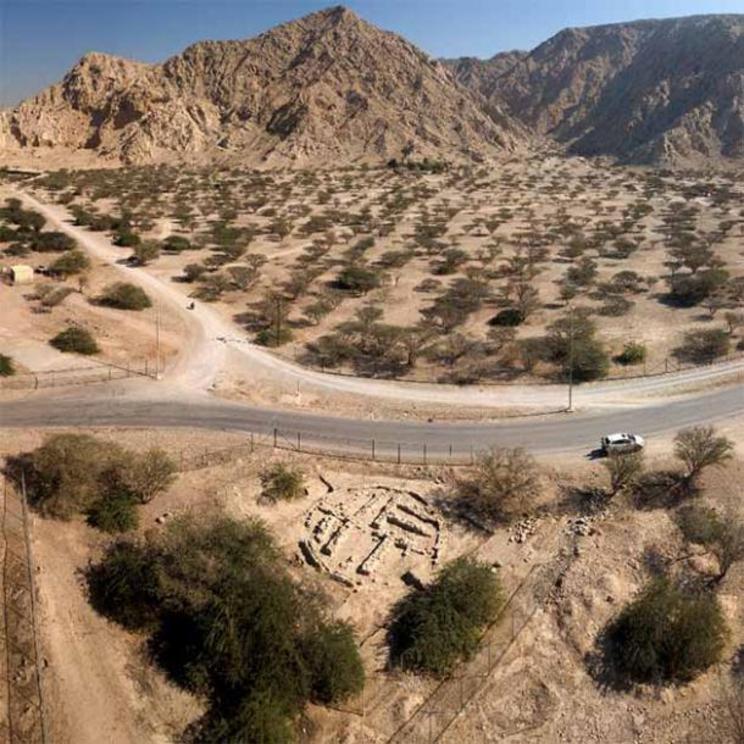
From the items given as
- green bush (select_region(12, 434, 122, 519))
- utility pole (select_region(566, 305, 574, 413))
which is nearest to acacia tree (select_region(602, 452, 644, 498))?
utility pole (select_region(566, 305, 574, 413))

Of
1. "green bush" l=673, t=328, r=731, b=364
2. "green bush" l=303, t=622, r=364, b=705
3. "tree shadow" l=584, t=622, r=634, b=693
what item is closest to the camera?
"green bush" l=303, t=622, r=364, b=705

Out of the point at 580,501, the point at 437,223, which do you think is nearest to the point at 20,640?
the point at 580,501

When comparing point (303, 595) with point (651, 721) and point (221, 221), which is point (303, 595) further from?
point (221, 221)

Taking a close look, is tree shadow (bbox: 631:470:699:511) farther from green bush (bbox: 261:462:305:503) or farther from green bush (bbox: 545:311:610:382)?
green bush (bbox: 261:462:305:503)

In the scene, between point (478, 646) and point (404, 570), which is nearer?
point (478, 646)

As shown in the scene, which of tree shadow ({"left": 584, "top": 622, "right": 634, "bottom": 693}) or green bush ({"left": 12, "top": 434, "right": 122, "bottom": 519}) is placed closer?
tree shadow ({"left": 584, "top": 622, "right": 634, "bottom": 693})

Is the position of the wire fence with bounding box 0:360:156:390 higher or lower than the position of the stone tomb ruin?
higher

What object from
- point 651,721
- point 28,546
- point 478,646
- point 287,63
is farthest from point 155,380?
point 287,63
